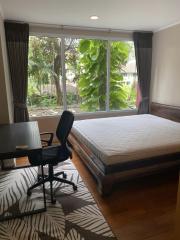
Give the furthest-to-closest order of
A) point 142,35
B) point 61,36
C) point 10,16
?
point 142,35
point 61,36
point 10,16

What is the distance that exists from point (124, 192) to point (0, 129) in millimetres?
2010

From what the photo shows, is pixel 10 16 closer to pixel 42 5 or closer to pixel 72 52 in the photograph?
pixel 42 5

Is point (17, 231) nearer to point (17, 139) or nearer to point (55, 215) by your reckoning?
point (55, 215)

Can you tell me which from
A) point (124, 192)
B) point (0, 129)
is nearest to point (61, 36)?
point (0, 129)

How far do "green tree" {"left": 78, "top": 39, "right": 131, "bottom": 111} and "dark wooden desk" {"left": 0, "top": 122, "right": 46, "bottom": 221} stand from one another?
2195mm

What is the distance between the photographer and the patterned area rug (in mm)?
1856

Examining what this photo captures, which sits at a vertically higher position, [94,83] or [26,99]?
[94,83]

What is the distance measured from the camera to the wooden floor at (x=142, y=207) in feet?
6.16

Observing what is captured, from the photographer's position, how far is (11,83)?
389 centimetres

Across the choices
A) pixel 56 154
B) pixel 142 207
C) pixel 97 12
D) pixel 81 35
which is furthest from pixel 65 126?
pixel 81 35

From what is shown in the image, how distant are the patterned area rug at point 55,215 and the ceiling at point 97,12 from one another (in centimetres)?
274

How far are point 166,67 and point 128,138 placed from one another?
2.47 metres

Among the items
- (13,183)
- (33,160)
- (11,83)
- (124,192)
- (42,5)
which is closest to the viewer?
(33,160)

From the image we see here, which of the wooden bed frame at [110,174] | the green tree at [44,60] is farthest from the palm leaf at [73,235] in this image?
the green tree at [44,60]
